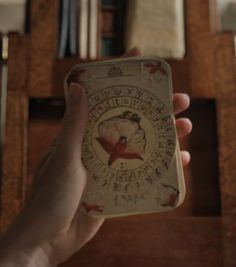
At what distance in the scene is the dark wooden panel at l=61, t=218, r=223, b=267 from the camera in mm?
594

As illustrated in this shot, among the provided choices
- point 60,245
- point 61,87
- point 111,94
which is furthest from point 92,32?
point 60,245

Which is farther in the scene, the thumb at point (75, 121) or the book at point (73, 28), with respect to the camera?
the book at point (73, 28)

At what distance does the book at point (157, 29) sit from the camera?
0.64 m

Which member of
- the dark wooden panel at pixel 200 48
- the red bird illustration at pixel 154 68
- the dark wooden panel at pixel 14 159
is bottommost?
the dark wooden panel at pixel 14 159

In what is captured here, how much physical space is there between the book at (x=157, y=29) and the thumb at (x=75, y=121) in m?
0.21

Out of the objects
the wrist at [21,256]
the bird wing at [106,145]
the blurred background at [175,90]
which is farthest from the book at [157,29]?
the wrist at [21,256]

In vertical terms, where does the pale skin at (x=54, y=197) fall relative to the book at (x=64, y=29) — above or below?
below

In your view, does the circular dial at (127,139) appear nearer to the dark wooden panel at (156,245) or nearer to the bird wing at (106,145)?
the bird wing at (106,145)

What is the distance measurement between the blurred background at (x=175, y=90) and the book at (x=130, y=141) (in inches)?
6.2

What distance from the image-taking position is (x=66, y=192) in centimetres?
46

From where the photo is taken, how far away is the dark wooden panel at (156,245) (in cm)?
59

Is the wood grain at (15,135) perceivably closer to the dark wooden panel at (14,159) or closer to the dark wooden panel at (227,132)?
the dark wooden panel at (14,159)

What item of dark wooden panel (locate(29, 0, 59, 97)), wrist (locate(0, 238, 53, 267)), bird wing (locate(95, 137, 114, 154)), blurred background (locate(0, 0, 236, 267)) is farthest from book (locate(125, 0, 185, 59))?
wrist (locate(0, 238, 53, 267))

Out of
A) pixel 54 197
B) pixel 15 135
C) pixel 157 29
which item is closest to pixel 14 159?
pixel 15 135
